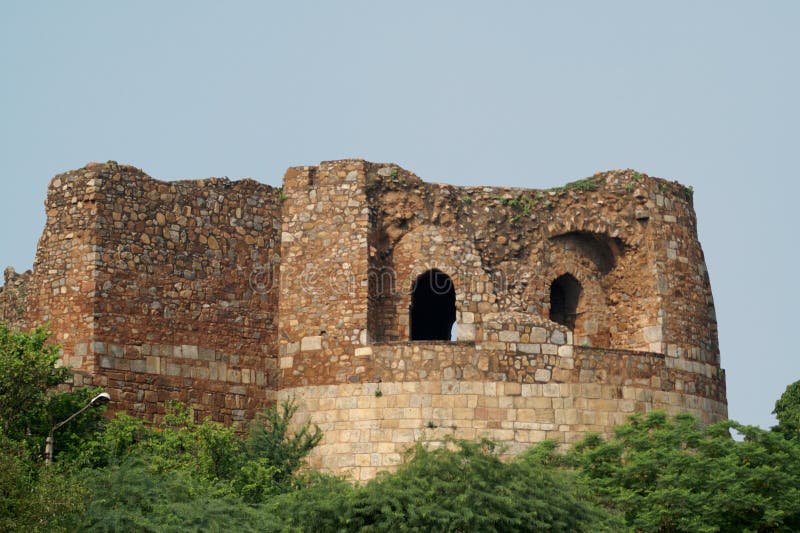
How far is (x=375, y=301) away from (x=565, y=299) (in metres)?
3.99

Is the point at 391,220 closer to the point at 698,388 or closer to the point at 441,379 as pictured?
the point at 441,379

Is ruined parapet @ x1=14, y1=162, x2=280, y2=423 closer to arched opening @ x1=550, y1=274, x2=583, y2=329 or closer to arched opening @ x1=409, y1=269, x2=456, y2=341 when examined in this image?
arched opening @ x1=409, y1=269, x2=456, y2=341

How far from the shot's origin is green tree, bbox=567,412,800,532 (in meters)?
26.1

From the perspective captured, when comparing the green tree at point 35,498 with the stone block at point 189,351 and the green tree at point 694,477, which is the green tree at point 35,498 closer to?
the stone block at point 189,351

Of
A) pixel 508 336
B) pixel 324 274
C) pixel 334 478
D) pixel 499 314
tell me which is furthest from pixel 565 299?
pixel 334 478

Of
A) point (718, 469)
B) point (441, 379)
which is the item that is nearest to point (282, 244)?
point (441, 379)

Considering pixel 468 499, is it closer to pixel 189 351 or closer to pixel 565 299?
pixel 189 351

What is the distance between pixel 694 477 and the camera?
2655cm

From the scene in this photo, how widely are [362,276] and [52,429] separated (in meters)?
6.59

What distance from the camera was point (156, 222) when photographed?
29.1 metres

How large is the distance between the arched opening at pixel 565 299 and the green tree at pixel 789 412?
4165 mm

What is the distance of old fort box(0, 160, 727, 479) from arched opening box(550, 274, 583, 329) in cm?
4

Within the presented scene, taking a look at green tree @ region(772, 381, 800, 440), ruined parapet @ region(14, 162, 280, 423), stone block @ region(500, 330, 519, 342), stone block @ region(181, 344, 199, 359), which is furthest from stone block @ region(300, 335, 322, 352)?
green tree @ region(772, 381, 800, 440)

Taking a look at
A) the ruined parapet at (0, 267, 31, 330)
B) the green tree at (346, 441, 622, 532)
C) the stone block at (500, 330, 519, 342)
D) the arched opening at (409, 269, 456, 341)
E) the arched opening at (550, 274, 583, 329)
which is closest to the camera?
the green tree at (346, 441, 622, 532)
